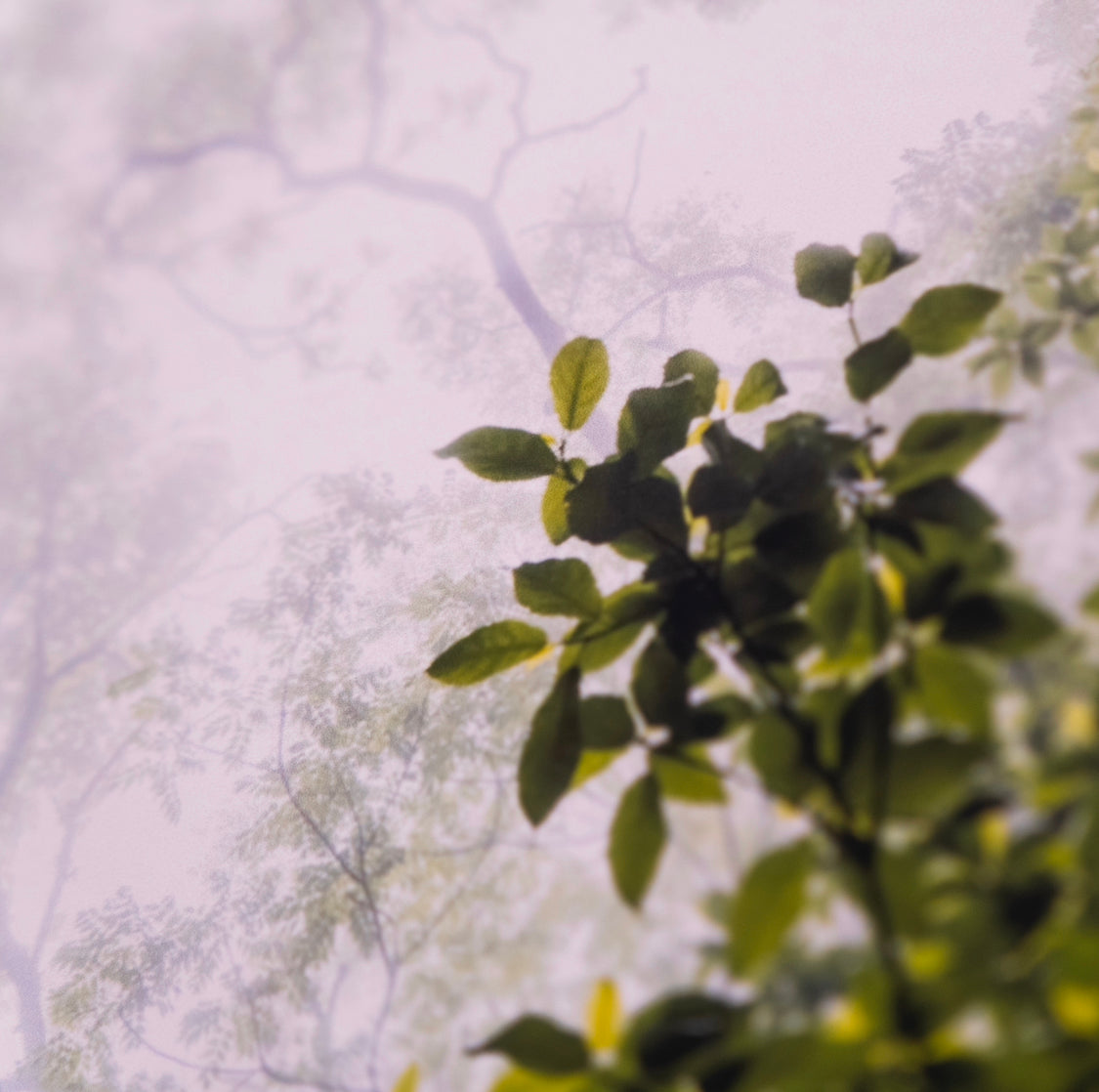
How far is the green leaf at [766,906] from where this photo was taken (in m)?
0.27

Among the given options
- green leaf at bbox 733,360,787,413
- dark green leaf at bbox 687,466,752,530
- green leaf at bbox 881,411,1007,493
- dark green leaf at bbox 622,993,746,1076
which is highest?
green leaf at bbox 733,360,787,413

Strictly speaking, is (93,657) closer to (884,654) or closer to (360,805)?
(360,805)

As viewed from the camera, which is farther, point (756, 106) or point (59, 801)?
point (59, 801)

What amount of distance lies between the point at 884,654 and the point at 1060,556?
11 centimetres

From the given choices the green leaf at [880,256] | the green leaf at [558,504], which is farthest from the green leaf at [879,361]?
the green leaf at [558,504]

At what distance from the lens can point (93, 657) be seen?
185 cm

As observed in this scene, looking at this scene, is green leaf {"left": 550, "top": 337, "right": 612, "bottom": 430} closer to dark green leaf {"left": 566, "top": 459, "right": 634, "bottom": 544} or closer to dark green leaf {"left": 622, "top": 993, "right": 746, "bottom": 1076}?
dark green leaf {"left": 566, "top": 459, "right": 634, "bottom": 544}

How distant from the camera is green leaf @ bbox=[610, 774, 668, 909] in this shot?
379 mm

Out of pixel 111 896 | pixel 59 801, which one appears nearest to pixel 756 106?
pixel 111 896

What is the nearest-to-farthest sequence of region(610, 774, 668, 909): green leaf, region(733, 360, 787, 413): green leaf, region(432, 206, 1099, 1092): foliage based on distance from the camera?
region(432, 206, 1099, 1092): foliage → region(610, 774, 668, 909): green leaf → region(733, 360, 787, 413): green leaf

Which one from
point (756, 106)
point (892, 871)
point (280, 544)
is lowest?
point (892, 871)

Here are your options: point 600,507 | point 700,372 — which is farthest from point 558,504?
point 700,372

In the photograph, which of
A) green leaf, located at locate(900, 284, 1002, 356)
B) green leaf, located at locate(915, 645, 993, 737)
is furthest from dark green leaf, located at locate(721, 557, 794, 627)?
green leaf, located at locate(900, 284, 1002, 356)

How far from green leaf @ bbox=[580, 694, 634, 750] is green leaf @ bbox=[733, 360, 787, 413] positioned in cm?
30
